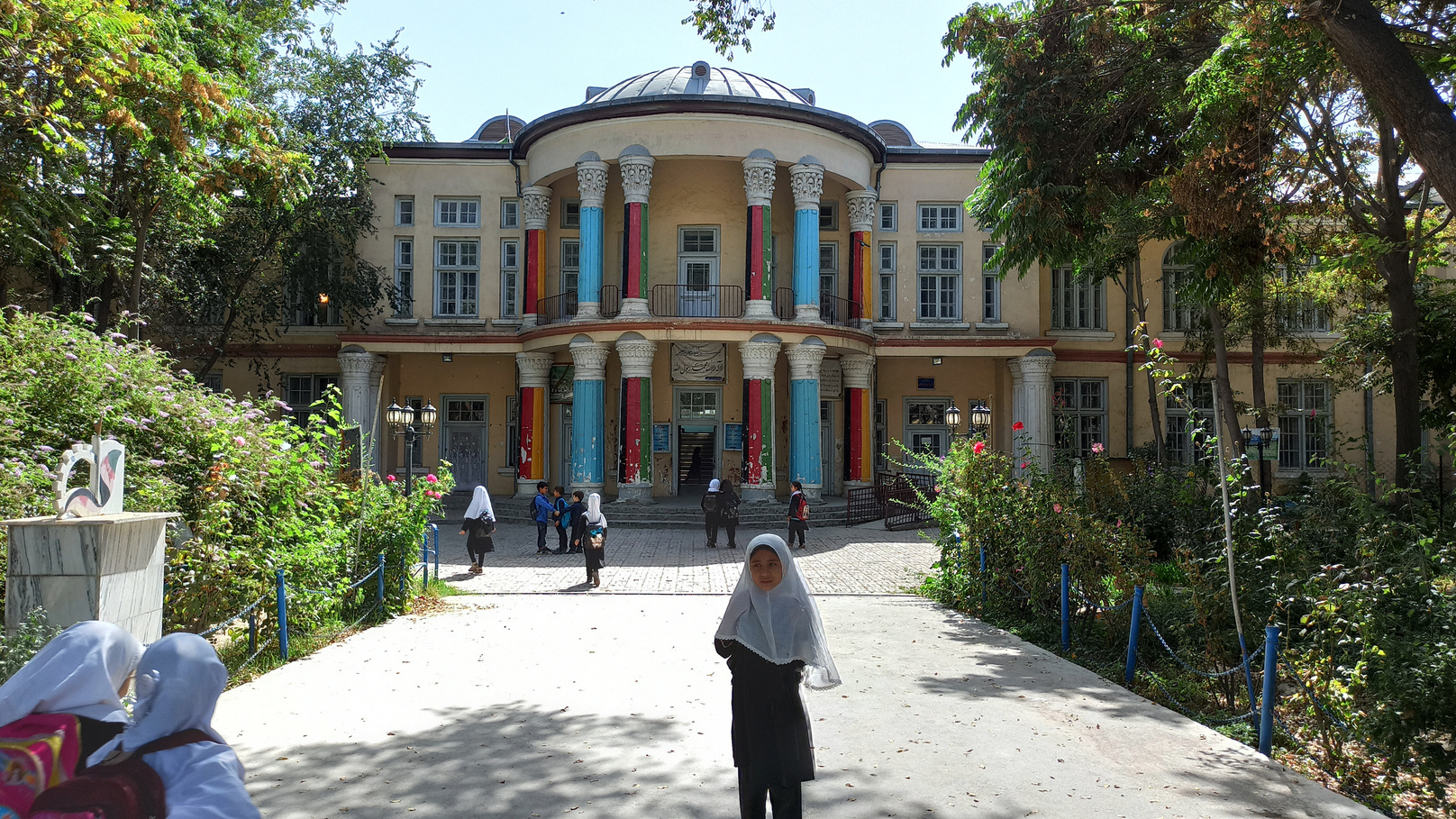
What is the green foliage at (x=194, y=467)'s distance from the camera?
292 inches

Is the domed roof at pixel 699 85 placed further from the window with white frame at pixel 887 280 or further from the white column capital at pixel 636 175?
the window with white frame at pixel 887 280

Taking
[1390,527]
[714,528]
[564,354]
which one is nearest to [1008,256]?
[1390,527]

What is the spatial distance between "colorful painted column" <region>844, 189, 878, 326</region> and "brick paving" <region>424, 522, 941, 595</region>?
22.6ft

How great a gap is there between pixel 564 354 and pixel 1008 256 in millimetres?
15702

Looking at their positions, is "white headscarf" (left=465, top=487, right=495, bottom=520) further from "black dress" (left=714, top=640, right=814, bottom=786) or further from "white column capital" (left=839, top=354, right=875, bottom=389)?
"white column capital" (left=839, top=354, right=875, bottom=389)

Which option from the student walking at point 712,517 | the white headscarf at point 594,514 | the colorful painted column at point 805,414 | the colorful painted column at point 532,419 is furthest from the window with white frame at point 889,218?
the white headscarf at point 594,514

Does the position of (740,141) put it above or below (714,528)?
above

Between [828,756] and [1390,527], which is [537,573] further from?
[1390,527]

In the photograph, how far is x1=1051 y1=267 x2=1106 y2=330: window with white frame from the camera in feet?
88.6

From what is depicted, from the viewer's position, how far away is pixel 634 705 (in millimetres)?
6637

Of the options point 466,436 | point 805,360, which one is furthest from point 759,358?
point 466,436

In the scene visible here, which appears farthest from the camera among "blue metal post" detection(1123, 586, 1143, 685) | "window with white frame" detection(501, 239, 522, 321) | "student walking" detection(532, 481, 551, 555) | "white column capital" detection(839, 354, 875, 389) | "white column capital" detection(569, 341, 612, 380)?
"window with white frame" detection(501, 239, 522, 321)

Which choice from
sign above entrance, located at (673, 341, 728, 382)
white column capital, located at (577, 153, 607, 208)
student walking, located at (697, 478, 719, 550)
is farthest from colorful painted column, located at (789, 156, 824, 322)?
student walking, located at (697, 478, 719, 550)

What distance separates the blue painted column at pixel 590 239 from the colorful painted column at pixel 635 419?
144 cm
